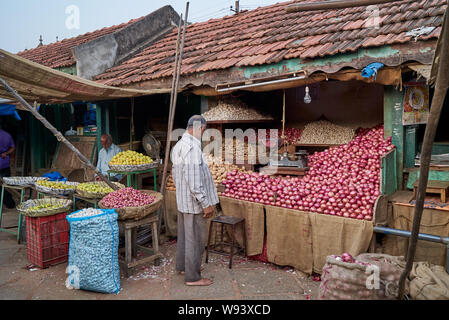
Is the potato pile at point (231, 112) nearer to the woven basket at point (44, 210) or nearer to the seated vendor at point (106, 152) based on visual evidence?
the seated vendor at point (106, 152)

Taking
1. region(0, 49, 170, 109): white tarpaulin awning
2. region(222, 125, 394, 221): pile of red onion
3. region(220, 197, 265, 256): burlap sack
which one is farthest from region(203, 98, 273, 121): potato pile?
region(220, 197, 265, 256): burlap sack

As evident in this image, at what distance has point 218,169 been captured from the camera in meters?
6.00

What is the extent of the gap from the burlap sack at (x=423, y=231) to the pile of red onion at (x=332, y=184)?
42cm

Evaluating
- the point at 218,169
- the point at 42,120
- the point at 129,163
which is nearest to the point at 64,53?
the point at 129,163

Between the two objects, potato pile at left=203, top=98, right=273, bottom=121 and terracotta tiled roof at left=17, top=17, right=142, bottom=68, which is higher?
terracotta tiled roof at left=17, top=17, right=142, bottom=68

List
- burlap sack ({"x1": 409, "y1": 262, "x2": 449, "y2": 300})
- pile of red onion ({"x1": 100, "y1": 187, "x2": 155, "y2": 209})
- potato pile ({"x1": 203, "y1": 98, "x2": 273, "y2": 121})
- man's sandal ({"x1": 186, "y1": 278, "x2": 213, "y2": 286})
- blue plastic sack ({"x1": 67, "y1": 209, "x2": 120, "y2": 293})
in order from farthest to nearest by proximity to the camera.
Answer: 1. potato pile ({"x1": 203, "y1": 98, "x2": 273, "y2": 121})
2. pile of red onion ({"x1": 100, "y1": 187, "x2": 155, "y2": 209})
3. man's sandal ({"x1": 186, "y1": 278, "x2": 213, "y2": 286})
4. blue plastic sack ({"x1": 67, "y1": 209, "x2": 120, "y2": 293})
5. burlap sack ({"x1": 409, "y1": 262, "x2": 449, "y2": 300})

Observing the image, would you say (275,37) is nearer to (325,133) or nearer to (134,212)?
(325,133)

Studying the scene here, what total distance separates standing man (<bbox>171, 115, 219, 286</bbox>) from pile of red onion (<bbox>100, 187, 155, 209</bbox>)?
0.69 meters

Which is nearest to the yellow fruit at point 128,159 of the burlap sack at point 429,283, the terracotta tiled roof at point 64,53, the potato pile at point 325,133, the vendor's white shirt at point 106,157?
the vendor's white shirt at point 106,157

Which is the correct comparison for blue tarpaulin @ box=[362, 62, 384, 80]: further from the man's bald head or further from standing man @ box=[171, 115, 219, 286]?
the man's bald head

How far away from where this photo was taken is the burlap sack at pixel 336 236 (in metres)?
4.16

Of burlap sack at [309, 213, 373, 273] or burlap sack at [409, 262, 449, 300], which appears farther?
burlap sack at [309, 213, 373, 273]

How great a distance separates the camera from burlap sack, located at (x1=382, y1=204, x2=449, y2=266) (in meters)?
3.97

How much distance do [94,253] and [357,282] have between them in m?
2.89
